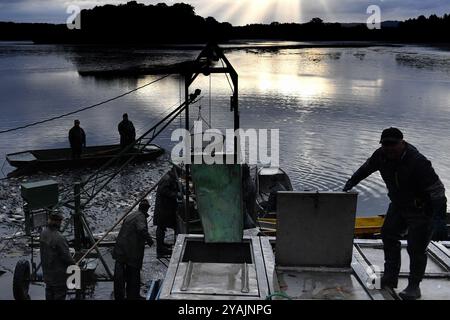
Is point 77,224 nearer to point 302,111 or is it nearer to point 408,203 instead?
point 408,203

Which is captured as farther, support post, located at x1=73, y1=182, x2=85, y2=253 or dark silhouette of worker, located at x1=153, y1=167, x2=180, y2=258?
dark silhouette of worker, located at x1=153, y1=167, x2=180, y2=258

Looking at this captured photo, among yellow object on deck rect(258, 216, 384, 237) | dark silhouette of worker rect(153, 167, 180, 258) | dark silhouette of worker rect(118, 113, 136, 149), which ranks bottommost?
yellow object on deck rect(258, 216, 384, 237)

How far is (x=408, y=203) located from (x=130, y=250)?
14.1 ft

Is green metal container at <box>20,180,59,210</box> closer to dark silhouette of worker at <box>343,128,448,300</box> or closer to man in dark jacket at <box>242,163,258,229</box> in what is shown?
man in dark jacket at <box>242,163,258,229</box>

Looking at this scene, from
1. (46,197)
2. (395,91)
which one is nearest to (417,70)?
(395,91)

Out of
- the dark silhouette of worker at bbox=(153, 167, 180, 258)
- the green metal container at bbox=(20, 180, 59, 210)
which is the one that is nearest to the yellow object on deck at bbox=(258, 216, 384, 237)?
the dark silhouette of worker at bbox=(153, 167, 180, 258)

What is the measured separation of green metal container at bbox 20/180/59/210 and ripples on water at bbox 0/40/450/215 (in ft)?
35.6

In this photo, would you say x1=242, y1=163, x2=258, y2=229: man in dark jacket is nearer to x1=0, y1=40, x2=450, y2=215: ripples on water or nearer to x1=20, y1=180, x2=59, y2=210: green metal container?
x1=20, y1=180, x2=59, y2=210: green metal container

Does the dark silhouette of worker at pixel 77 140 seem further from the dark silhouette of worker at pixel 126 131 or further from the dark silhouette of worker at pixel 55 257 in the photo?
the dark silhouette of worker at pixel 55 257

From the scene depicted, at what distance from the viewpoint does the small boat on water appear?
62.0 feet

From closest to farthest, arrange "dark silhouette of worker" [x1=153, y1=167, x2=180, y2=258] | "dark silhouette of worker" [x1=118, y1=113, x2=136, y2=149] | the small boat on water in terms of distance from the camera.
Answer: "dark silhouette of worker" [x1=153, y1=167, x2=180, y2=258], the small boat on water, "dark silhouette of worker" [x1=118, y1=113, x2=136, y2=149]

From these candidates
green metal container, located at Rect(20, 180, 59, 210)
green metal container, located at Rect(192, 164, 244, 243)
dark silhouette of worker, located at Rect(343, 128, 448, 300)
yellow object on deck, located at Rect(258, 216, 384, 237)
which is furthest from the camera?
yellow object on deck, located at Rect(258, 216, 384, 237)

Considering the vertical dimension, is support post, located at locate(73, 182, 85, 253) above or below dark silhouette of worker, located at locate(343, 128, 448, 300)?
below
